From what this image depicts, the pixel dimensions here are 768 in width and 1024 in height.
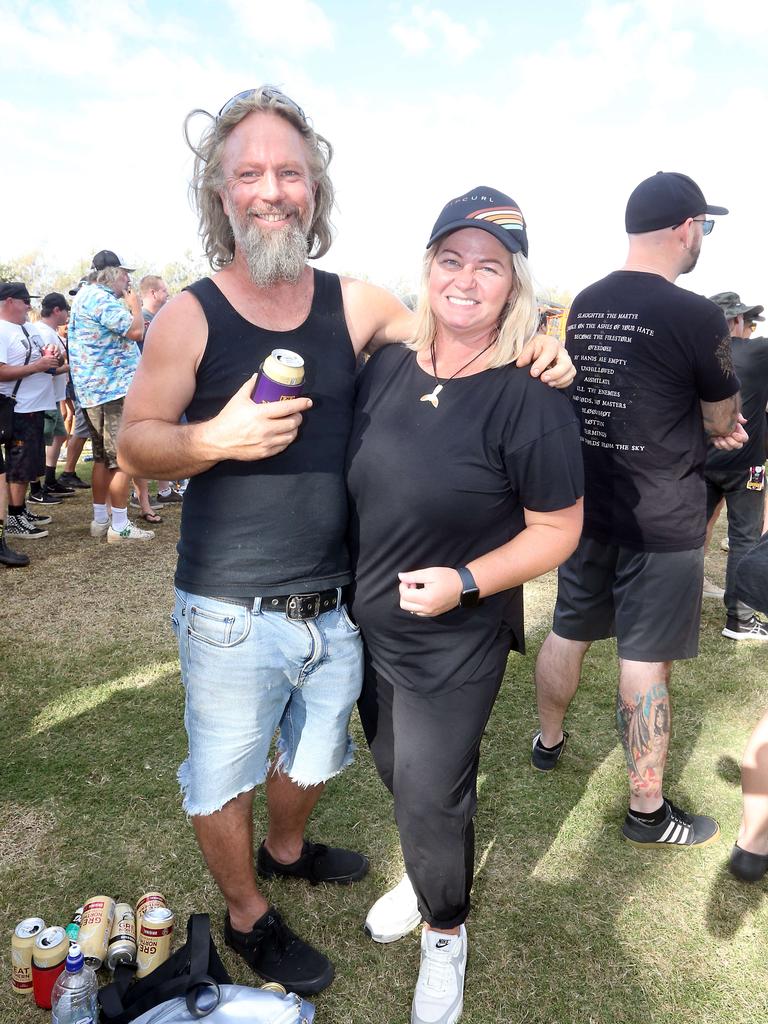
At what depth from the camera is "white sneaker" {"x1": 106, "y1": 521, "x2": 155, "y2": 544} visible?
5957 mm

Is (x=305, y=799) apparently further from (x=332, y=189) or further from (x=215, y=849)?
(x=332, y=189)

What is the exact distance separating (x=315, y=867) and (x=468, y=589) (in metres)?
1.41

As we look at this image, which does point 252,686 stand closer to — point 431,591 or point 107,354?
point 431,591

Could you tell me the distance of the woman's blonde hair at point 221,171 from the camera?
6.16ft

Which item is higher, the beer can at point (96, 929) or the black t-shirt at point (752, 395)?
the black t-shirt at point (752, 395)

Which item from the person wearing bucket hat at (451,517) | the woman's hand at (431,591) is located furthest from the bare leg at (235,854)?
the woman's hand at (431,591)

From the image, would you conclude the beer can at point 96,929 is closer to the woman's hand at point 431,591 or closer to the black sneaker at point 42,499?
the woman's hand at point 431,591

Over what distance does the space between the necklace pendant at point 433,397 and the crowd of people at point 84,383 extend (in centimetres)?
429

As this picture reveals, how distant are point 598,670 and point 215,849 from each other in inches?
108

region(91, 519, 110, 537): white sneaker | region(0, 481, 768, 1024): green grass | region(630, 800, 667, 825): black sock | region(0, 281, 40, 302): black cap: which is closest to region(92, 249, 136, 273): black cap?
region(0, 281, 40, 302): black cap

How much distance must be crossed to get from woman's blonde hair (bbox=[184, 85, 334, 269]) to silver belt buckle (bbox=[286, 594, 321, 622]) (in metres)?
1.04

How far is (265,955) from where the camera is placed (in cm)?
209

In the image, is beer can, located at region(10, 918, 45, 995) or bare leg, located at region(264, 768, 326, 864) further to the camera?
bare leg, located at region(264, 768, 326, 864)

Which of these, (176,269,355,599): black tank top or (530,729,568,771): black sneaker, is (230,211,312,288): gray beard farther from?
(530,729,568,771): black sneaker
